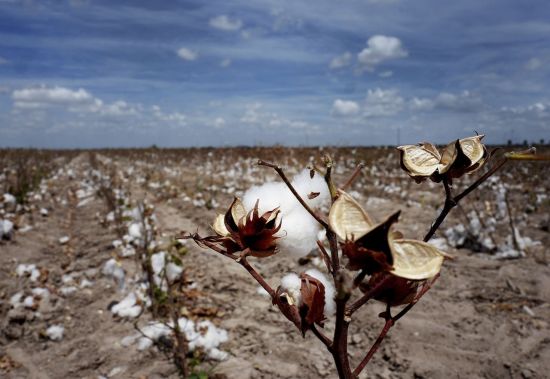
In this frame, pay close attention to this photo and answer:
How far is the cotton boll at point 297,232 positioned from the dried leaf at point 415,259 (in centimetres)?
22

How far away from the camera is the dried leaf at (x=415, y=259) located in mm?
461

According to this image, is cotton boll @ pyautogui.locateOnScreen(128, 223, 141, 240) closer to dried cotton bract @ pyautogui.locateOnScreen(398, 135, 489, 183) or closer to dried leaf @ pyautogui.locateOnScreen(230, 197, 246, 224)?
dried leaf @ pyautogui.locateOnScreen(230, 197, 246, 224)

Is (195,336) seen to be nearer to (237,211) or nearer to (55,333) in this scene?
(55,333)

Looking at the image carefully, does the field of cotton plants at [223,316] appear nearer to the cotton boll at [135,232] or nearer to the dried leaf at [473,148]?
the cotton boll at [135,232]

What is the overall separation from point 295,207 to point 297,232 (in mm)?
42

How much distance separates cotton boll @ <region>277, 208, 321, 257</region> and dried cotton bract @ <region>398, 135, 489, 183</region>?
173 millimetres

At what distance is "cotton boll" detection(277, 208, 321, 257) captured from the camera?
0.69 m

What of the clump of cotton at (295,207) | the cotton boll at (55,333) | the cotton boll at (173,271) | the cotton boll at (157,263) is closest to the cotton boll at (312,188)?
the clump of cotton at (295,207)

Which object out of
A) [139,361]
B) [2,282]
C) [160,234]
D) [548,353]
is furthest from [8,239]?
[548,353]

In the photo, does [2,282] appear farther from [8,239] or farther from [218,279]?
[218,279]

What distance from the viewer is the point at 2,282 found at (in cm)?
404

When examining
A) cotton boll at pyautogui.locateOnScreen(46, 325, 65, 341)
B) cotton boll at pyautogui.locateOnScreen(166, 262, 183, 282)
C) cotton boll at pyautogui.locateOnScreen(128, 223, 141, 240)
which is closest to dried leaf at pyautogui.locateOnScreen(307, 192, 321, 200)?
cotton boll at pyautogui.locateOnScreen(166, 262, 183, 282)

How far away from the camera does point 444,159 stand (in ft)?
2.03

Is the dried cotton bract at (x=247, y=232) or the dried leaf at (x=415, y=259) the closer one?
the dried leaf at (x=415, y=259)
